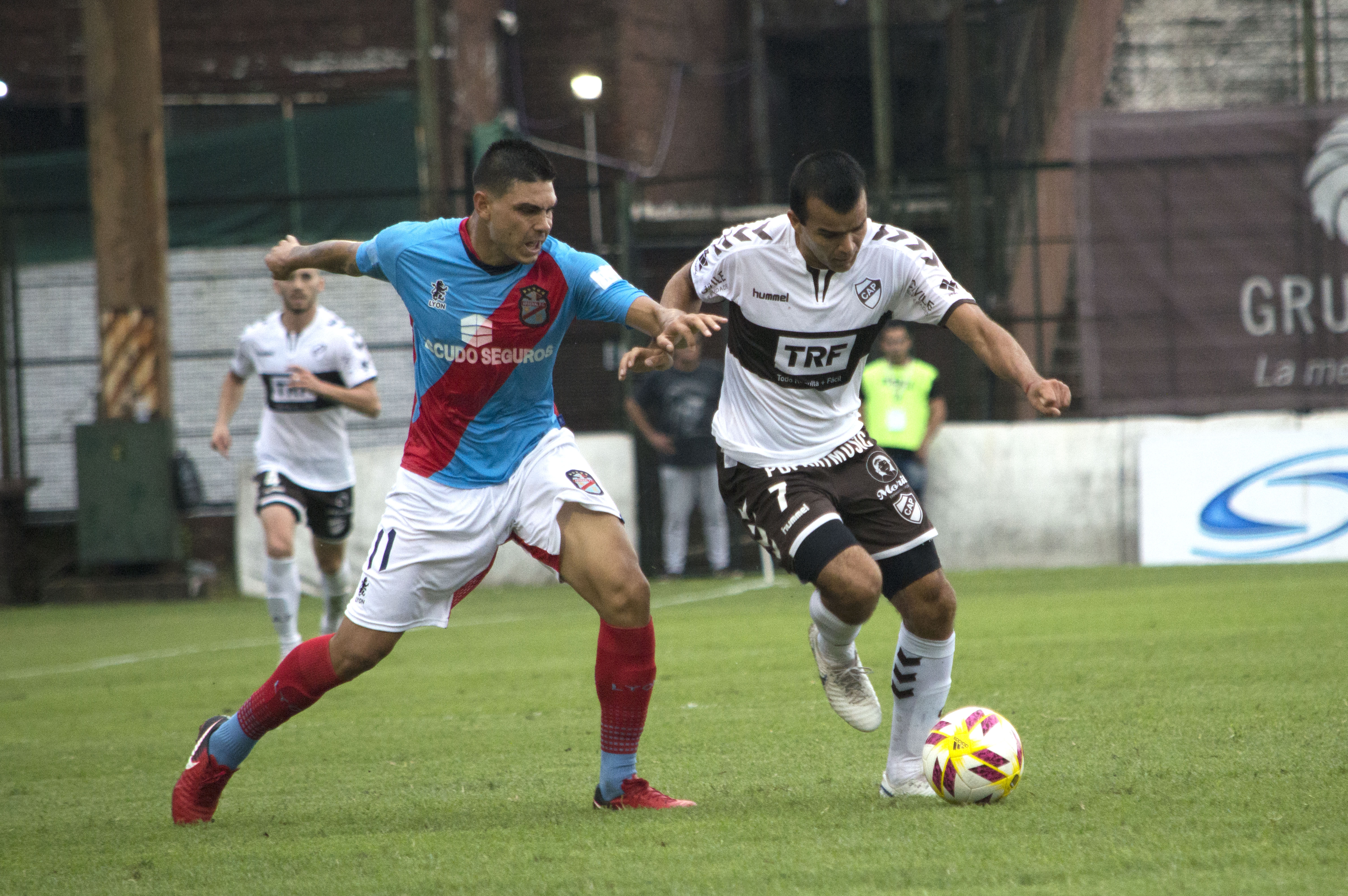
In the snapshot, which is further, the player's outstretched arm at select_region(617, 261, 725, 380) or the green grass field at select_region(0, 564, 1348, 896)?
the player's outstretched arm at select_region(617, 261, 725, 380)

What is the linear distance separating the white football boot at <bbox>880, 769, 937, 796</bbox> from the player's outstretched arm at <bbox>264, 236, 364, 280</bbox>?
245cm

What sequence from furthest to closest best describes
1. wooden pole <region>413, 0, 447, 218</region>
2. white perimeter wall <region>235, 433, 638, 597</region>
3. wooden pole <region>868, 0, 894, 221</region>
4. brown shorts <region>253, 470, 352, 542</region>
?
1. wooden pole <region>413, 0, 447, 218</region>
2. wooden pole <region>868, 0, 894, 221</region>
3. white perimeter wall <region>235, 433, 638, 597</region>
4. brown shorts <region>253, 470, 352, 542</region>

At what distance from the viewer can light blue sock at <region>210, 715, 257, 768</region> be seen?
5.23 meters

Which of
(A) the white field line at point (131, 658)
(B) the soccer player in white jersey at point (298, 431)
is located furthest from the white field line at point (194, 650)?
(B) the soccer player in white jersey at point (298, 431)

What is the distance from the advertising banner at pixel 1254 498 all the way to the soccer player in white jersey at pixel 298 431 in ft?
25.7

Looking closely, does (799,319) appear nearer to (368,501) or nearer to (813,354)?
(813,354)

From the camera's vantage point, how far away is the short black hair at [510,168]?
505 centimetres

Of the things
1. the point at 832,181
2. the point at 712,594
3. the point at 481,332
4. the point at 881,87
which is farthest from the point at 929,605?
the point at 881,87

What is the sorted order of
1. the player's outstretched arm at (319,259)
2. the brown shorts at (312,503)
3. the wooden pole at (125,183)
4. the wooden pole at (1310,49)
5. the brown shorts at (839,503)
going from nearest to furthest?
1. the brown shorts at (839,503)
2. the player's outstretched arm at (319,259)
3. the brown shorts at (312,503)
4. the wooden pole at (125,183)
5. the wooden pole at (1310,49)

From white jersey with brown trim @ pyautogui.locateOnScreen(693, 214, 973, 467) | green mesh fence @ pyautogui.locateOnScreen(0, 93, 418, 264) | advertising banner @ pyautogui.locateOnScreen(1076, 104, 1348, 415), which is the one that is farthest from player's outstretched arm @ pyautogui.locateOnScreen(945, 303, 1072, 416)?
green mesh fence @ pyautogui.locateOnScreen(0, 93, 418, 264)

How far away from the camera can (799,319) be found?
18.2ft

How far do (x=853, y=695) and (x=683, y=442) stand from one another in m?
9.65

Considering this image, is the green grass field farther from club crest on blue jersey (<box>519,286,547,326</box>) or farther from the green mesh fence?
the green mesh fence

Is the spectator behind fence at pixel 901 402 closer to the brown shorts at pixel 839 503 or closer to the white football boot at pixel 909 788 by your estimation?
the brown shorts at pixel 839 503
